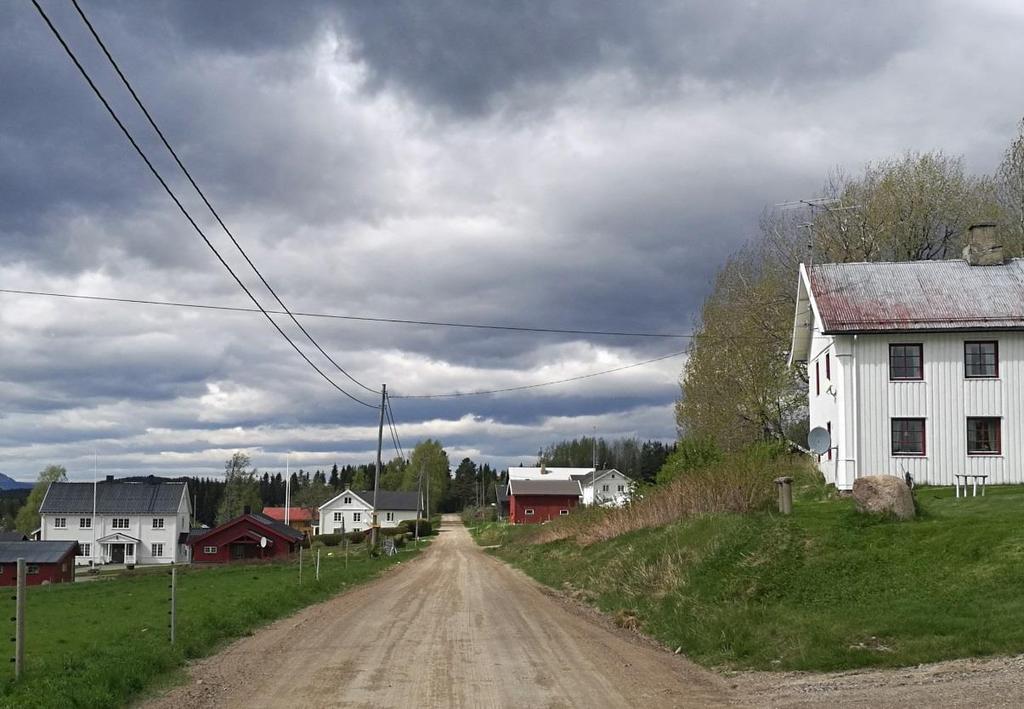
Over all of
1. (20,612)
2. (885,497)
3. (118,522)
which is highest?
(885,497)

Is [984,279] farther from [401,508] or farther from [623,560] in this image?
[401,508]

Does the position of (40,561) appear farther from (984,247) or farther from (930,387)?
(984,247)

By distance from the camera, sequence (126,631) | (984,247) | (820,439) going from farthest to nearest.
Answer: (984,247) → (820,439) → (126,631)

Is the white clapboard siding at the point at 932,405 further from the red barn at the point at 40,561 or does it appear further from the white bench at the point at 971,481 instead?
the red barn at the point at 40,561

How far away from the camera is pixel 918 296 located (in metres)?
29.8

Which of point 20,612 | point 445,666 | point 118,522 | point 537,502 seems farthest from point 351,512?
point 20,612

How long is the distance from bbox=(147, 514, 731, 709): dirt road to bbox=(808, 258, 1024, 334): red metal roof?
14874 millimetres

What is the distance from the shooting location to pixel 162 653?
1289 centimetres

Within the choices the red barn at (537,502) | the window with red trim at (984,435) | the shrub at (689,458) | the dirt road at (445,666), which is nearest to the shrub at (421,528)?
the red barn at (537,502)

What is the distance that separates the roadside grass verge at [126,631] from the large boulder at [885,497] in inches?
482

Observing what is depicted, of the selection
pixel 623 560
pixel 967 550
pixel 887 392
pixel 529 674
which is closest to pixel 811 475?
pixel 887 392

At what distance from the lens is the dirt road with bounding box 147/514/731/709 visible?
1022cm

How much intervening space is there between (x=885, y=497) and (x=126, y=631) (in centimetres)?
1538

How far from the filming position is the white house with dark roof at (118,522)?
301 feet
